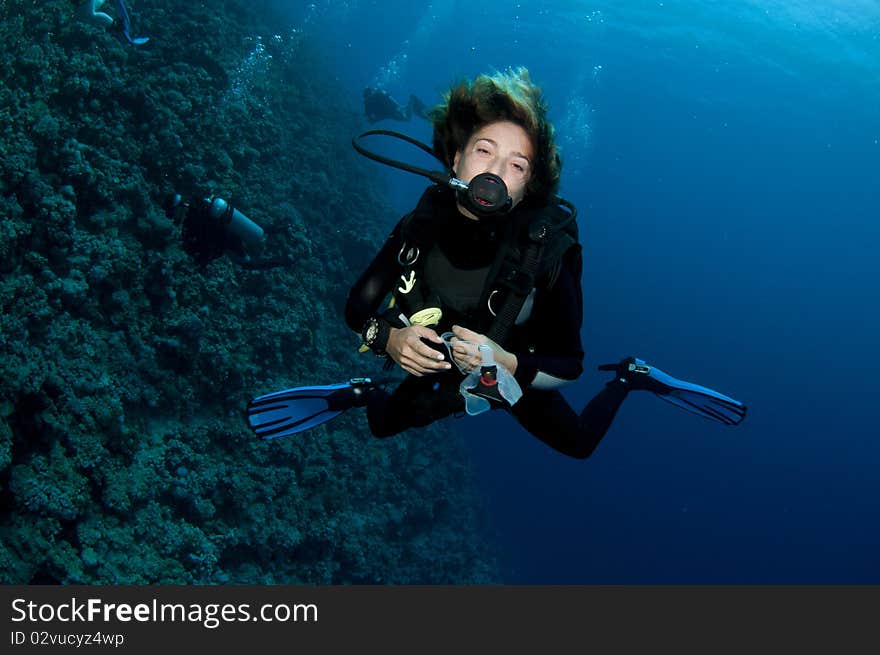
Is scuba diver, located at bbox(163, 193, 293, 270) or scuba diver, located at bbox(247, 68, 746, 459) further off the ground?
scuba diver, located at bbox(247, 68, 746, 459)

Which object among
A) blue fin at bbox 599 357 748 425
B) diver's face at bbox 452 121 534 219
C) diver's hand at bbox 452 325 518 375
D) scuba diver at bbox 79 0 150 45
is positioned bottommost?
scuba diver at bbox 79 0 150 45

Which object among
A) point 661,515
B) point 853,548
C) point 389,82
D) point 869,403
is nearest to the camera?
point 661,515

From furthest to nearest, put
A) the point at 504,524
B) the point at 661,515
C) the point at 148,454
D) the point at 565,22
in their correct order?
the point at 565,22 → the point at 661,515 → the point at 504,524 → the point at 148,454

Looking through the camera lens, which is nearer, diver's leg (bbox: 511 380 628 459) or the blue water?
diver's leg (bbox: 511 380 628 459)

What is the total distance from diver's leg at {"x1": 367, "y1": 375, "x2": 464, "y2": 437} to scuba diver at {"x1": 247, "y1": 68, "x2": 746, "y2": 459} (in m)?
0.01

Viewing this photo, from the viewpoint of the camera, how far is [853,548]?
44.8m

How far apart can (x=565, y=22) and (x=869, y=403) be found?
5786 cm

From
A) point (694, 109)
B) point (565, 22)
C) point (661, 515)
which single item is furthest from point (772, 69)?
point (661, 515)

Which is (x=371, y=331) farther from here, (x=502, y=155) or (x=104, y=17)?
(x=104, y=17)

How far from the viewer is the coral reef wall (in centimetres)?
489

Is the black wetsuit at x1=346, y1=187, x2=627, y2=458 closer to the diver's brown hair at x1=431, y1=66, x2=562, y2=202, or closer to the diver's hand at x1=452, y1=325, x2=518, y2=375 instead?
the diver's hand at x1=452, y1=325, x2=518, y2=375

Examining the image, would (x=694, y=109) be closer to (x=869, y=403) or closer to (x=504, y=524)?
(x=869, y=403)

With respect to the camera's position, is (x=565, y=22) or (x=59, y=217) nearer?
(x=59, y=217)

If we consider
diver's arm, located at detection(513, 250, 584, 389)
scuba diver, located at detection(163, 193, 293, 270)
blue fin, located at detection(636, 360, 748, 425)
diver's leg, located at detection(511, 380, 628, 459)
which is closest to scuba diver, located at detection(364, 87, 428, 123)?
scuba diver, located at detection(163, 193, 293, 270)
